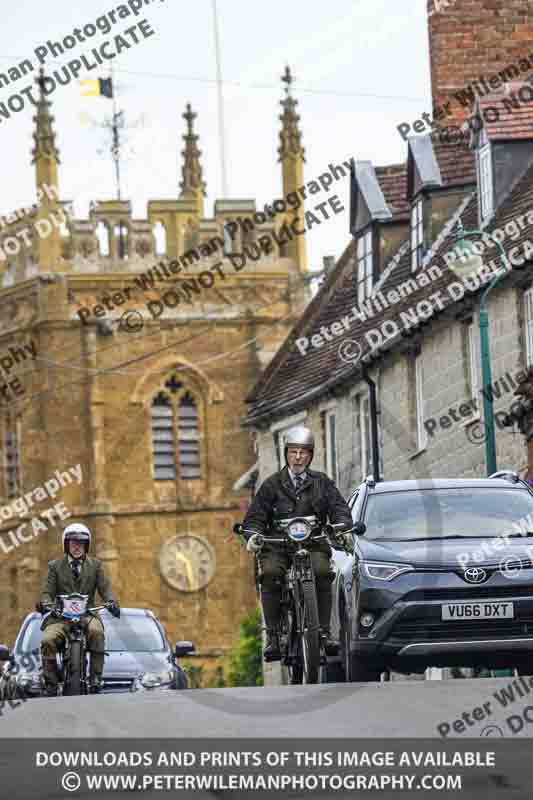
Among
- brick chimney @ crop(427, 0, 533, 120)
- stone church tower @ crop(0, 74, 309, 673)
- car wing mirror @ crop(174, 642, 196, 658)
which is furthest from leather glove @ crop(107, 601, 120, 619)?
stone church tower @ crop(0, 74, 309, 673)

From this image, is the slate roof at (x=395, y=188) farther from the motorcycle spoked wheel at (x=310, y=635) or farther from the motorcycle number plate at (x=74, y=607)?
the motorcycle spoked wheel at (x=310, y=635)

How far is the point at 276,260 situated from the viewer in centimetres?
8625

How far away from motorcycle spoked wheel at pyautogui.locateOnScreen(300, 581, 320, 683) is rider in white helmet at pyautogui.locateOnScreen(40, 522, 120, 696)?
2.86 meters

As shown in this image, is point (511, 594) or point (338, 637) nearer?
point (511, 594)

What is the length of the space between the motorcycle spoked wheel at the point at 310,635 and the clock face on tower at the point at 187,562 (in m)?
66.1

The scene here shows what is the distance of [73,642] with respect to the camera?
21172 millimetres

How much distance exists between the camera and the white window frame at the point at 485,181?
1491 inches

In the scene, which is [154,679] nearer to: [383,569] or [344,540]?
[383,569]

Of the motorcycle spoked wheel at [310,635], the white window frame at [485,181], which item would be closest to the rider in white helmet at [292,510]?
the motorcycle spoked wheel at [310,635]

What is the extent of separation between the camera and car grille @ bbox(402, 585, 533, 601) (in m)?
19.3

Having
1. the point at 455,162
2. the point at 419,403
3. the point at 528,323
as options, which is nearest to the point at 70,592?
the point at 528,323
